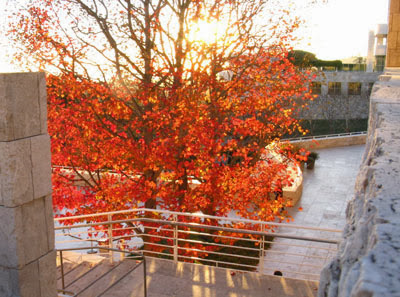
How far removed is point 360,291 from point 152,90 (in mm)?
10640

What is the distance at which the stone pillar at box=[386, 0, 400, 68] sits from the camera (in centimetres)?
1060

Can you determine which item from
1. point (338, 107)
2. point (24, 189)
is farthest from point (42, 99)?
point (338, 107)

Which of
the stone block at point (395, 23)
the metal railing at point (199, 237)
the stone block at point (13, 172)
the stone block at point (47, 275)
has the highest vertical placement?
the stone block at point (395, 23)

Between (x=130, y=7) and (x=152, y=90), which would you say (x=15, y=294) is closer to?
(x=152, y=90)

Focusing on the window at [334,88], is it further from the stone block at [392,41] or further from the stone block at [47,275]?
the stone block at [47,275]

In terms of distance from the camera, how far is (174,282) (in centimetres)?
781

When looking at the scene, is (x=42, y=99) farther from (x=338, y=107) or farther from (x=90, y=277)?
(x=338, y=107)

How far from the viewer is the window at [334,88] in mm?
55950

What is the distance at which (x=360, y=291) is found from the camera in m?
0.83

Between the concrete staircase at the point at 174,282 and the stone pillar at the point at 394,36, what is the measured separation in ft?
22.9

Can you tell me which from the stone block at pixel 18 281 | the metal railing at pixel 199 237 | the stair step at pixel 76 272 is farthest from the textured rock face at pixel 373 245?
the stair step at pixel 76 272

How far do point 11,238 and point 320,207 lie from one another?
18496 millimetres

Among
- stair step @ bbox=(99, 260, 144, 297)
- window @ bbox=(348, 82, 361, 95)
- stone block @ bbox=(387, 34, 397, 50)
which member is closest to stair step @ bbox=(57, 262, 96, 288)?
stair step @ bbox=(99, 260, 144, 297)

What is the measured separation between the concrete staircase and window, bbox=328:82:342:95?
2037 inches
